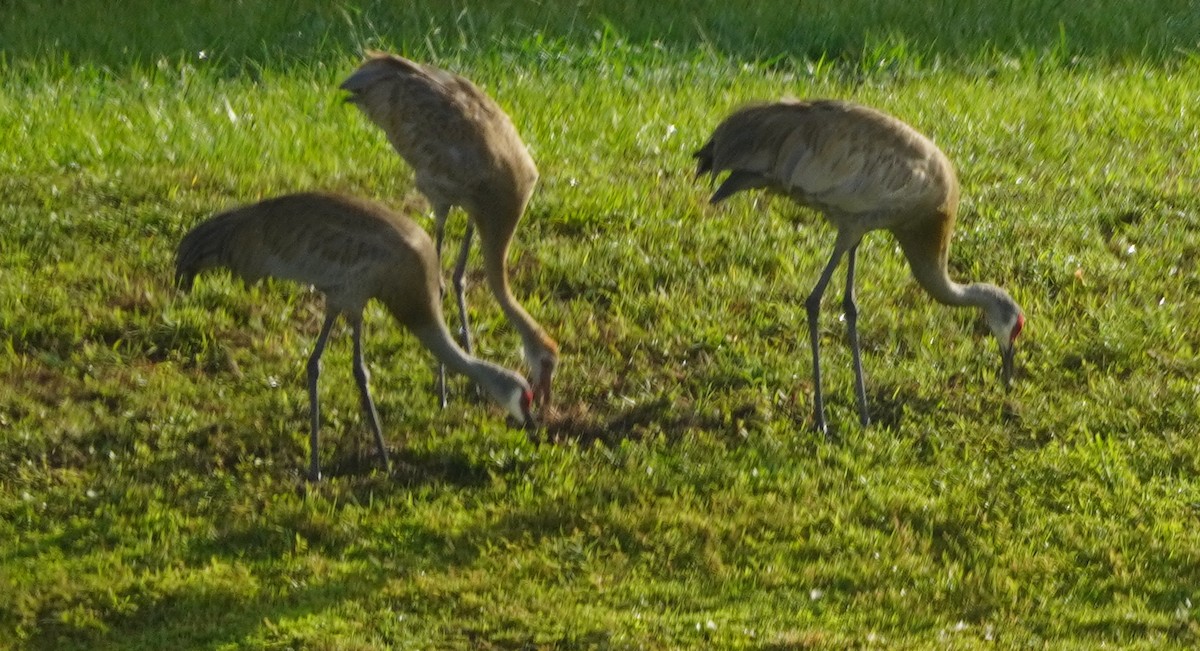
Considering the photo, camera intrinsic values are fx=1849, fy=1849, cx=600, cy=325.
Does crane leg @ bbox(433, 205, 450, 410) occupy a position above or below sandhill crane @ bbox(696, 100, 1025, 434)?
below

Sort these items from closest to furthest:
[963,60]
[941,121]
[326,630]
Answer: [326,630], [941,121], [963,60]

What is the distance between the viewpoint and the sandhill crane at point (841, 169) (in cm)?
773

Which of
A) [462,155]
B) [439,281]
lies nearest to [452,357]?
[439,281]

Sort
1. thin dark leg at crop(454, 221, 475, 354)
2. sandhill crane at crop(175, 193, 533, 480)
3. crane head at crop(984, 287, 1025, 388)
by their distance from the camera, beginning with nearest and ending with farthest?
1. sandhill crane at crop(175, 193, 533, 480)
2. crane head at crop(984, 287, 1025, 388)
3. thin dark leg at crop(454, 221, 475, 354)

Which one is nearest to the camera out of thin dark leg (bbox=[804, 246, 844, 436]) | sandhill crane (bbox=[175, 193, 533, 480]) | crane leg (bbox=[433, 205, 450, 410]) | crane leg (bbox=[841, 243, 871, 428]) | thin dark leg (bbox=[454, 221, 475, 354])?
sandhill crane (bbox=[175, 193, 533, 480])

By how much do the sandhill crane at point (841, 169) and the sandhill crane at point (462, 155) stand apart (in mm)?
883

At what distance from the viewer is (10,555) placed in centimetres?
672

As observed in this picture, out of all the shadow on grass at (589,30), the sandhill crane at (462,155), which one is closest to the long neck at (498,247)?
the sandhill crane at (462,155)

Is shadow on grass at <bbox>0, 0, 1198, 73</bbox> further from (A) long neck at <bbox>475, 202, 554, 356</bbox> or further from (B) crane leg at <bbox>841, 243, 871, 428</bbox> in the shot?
(B) crane leg at <bbox>841, 243, 871, 428</bbox>

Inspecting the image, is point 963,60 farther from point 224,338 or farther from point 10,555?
point 10,555

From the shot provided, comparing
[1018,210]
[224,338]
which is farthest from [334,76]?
[1018,210]

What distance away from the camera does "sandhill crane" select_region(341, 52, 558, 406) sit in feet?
26.5

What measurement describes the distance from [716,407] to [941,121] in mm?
3635

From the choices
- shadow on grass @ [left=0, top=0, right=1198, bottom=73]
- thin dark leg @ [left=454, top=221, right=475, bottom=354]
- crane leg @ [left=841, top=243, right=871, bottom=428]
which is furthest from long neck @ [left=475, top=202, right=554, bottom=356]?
shadow on grass @ [left=0, top=0, right=1198, bottom=73]
